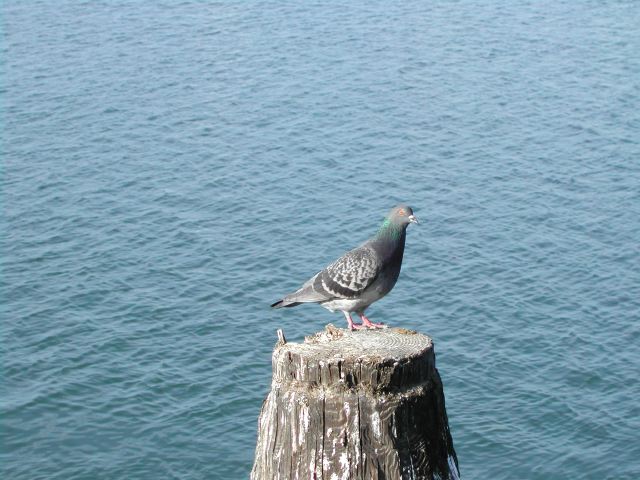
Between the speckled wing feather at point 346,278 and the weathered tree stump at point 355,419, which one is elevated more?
the weathered tree stump at point 355,419

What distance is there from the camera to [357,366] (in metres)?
6.44

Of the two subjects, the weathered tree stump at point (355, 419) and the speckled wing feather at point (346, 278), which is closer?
the weathered tree stump at point (355, 419)

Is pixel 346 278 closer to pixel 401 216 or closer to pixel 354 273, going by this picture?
pixel 354 273

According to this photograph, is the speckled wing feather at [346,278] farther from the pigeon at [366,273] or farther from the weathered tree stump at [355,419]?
the weathered tree stump at [355,419]

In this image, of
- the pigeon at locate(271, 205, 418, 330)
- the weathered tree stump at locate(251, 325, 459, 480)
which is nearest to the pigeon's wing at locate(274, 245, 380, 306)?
the pigeon at locate(271, 205, 418, 330)

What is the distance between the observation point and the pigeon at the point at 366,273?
12.6 meters

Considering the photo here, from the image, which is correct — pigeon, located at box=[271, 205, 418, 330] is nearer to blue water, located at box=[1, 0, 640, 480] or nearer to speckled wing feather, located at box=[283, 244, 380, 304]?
speckled wing feather, located at box=[283, 244, 380, 304]

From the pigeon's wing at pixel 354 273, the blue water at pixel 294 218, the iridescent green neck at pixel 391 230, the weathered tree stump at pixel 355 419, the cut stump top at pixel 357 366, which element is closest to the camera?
the weathered tree stump at pixel 355 419

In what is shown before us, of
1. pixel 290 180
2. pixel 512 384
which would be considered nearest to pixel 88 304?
pixel 290 180

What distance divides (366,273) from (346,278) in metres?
0.25

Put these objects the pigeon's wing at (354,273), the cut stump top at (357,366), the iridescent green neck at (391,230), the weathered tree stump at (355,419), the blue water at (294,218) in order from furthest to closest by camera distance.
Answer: the blue water at (294,218) < the iridescent green neck at (391,230) < the pigeon's wing at (354,273) < the cut stump top at (357,366) < the weathered tree stump at (355,419)

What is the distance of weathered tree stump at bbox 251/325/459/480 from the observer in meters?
6.07

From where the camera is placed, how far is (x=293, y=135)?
138ft

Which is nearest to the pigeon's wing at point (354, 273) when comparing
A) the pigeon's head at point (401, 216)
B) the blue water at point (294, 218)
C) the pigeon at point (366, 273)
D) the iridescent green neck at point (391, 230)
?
the pigeon at point (366, 273)
